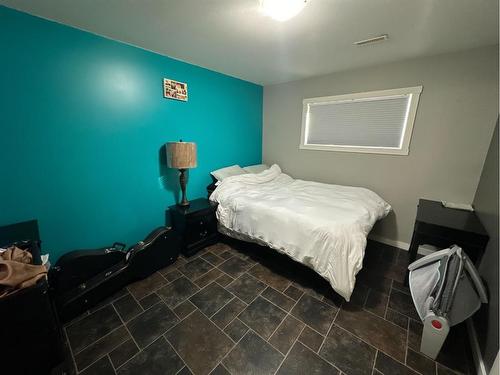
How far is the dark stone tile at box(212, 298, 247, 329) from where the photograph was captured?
1.55 meters

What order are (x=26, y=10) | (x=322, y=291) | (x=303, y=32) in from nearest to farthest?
1. (x=26, y=10)
2. (x=303, y=32)
3. (x=322, y=291)

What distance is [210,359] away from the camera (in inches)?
50.5

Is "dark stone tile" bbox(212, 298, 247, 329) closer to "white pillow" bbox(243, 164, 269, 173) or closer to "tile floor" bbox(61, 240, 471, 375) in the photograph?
"tile floor" bbox(61, 240, 471, 375)

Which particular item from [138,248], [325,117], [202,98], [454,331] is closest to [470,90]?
[325,117]

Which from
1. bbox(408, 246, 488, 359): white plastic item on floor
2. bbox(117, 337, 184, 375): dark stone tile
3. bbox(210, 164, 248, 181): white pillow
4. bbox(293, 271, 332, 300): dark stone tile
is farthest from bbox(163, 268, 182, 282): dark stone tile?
bbox(408, 246, 488, 359): white plastic item on floor

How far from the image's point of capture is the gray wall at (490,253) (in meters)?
1.16

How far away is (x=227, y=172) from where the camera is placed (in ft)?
→ 9.86

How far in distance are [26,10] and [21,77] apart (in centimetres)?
47

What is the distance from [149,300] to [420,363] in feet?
6.63

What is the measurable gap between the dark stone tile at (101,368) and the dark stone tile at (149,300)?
42 centimetres

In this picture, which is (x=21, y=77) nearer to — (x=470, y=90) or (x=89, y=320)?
(x=89, y=320)

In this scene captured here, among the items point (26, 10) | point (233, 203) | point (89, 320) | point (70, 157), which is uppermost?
point (26, 10)

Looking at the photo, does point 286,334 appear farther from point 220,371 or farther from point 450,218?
point 450,218

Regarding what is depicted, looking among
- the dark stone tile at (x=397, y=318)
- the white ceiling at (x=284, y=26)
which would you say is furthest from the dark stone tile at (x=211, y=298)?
the white ceiling at (x=284, y=26)
